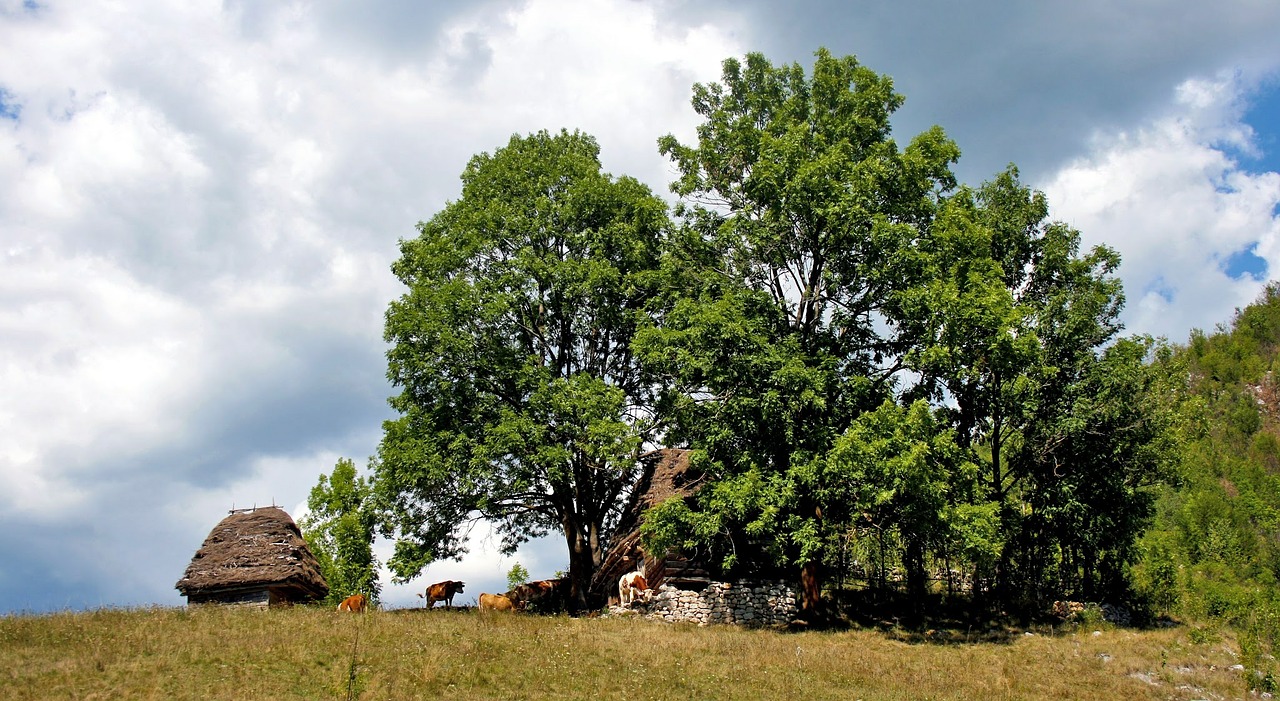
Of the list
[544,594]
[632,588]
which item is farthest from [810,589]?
[544,594]

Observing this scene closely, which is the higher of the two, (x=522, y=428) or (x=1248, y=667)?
(x=522, y=428)

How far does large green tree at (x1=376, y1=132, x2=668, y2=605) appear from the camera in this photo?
28766 mm

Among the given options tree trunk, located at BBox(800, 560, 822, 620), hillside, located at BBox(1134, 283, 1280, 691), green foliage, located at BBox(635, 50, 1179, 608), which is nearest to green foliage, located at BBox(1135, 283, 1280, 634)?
hillside, located at BBox(1134, 283, 1280, 691)

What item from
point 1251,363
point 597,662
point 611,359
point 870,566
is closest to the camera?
point 597,662

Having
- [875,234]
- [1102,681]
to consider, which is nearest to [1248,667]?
[1102,681]

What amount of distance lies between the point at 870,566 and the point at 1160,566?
1385 cm

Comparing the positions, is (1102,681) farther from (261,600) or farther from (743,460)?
(261,600)

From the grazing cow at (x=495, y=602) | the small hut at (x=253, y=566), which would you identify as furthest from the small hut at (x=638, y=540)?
the small hut at (x=253, y=566)

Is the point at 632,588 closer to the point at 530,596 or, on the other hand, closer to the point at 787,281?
the point at 530,596

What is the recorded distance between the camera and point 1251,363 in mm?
122875

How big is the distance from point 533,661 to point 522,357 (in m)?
13.6

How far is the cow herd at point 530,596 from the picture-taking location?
1138 inches

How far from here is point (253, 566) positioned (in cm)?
2881

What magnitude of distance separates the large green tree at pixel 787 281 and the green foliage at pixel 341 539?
61.7 ft
